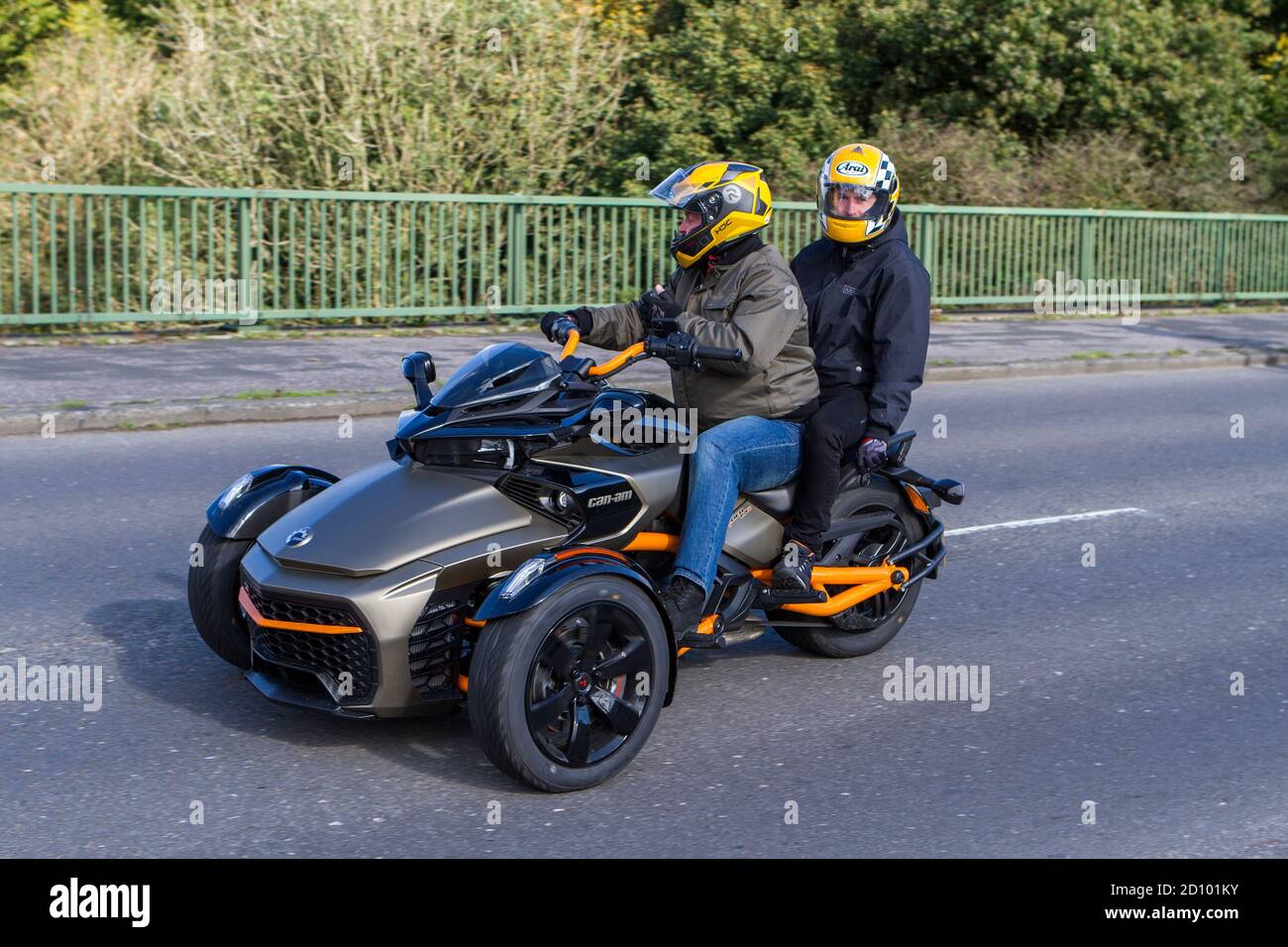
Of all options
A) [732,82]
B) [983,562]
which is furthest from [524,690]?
[732,82]

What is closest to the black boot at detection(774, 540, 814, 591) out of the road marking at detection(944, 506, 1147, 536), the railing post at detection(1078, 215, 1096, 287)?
the road marking at detection(944, 506, 1147, 536)

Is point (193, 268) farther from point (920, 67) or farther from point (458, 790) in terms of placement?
point (920, 67)

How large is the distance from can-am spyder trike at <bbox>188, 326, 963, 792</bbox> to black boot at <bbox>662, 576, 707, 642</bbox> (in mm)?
43

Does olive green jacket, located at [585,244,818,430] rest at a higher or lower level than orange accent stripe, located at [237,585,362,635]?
higher

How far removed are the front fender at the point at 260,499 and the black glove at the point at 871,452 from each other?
6.39 ft

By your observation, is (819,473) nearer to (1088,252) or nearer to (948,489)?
(948,489)

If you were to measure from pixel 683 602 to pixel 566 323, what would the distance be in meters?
1.10

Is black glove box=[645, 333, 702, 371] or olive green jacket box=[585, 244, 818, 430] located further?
olive green jacket box=[585, 244, 818, 430]

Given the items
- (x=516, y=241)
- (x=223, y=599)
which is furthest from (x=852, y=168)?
(x=516, y=241)

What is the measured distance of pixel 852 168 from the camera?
604cm

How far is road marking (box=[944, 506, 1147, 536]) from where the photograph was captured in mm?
8523
